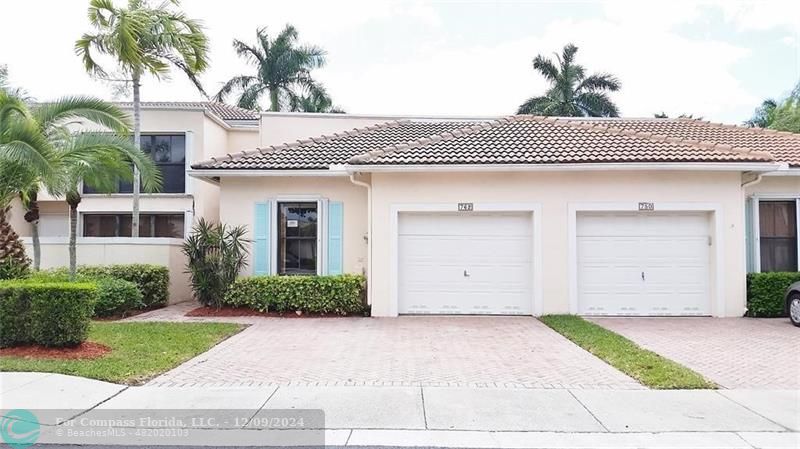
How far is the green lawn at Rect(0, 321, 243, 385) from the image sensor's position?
652 cm

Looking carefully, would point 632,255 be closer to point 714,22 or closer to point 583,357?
point 583,357

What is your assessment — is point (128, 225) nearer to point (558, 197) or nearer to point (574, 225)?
point (558, 197)

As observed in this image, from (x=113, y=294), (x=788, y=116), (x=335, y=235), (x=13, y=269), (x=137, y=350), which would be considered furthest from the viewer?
(x=788, y=116)

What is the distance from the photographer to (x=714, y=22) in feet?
40.1

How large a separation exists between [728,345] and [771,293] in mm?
3756

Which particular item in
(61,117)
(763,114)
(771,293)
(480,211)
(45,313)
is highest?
(763,114)

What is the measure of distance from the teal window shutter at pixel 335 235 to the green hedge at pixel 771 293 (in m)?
9.52

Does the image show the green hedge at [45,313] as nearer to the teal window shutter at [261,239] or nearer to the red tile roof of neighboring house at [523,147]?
the teal window shutter at [261,239]

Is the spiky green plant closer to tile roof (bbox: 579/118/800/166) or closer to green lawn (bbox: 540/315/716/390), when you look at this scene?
green lawn (bbox: 540/315/716/390)

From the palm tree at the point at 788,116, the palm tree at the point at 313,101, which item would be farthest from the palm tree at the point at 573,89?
the palm tree at the point at 313,101

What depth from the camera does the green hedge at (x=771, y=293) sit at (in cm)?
1100

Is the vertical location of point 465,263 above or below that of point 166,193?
below

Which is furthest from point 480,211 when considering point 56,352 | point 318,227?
point 56,352

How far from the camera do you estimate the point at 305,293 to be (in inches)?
452
